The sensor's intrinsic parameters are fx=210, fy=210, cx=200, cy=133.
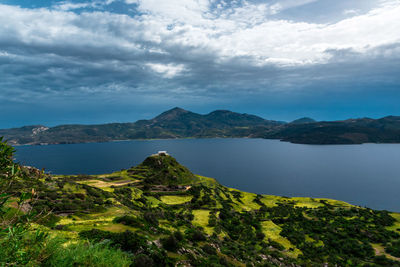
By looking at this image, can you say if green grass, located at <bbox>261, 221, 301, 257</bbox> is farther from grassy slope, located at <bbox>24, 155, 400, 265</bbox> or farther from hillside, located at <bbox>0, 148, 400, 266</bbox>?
hillside, located at <bbox>0, 148, 400, 266</bbox>

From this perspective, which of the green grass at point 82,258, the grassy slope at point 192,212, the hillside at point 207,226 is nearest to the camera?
the green grass at point 82,258

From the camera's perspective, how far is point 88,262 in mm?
8891

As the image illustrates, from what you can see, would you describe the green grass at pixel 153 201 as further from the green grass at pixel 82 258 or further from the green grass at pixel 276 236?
the green grass at pixel 82 258

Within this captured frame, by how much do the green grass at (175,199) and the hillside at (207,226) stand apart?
399 millimetres

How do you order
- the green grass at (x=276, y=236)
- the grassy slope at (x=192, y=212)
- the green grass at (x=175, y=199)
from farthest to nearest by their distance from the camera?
the green grass at (x=175, y=199) → the green grass at (x=276, y=236) → the grassy slope at (x=192, y=212)

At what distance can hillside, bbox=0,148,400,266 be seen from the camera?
23.0m

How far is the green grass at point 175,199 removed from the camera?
260ft

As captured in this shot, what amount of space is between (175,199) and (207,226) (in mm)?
31348

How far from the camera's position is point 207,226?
54.6 meters

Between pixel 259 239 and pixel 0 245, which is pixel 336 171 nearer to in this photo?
pixel 259 239

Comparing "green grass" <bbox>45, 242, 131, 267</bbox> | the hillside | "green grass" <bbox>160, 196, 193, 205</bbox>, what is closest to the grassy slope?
"green grass" <bbox>160, 196, 193, 205</bbox>

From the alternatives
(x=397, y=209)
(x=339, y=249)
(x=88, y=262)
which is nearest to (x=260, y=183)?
(x=397, y=209)

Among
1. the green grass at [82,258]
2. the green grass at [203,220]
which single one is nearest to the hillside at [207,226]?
the green grass at [203,220]

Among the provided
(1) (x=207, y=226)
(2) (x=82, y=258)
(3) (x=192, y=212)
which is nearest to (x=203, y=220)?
(1) (x=207, y=226)
